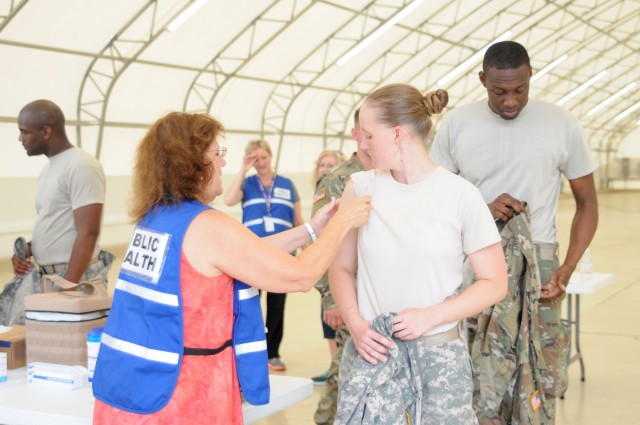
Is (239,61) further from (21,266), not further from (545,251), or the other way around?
(545,251)

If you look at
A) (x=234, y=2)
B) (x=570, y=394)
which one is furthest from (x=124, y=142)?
(x=570, y=394)

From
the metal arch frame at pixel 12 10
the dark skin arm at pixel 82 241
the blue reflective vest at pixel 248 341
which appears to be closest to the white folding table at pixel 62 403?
the blue reflective vest at pixel 248 341

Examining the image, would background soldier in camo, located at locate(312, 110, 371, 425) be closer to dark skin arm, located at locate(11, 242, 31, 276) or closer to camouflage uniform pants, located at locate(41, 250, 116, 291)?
camouflage uniform pants, located at locate(41, 250, 116, 291)

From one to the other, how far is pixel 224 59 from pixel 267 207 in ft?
32.0

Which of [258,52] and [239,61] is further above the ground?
[258,52]

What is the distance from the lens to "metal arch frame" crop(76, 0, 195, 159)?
520 inches

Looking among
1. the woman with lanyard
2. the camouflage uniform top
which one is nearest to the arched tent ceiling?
the woman with lanyard

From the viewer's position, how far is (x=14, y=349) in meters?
3.09

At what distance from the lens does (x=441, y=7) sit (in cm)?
1888

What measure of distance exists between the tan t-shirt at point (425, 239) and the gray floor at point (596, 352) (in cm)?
286

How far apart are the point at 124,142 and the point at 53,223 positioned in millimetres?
11573

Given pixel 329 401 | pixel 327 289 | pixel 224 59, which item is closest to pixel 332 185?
pixel 327 289

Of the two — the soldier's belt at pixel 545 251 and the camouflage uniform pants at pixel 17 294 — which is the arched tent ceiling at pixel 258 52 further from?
the soldier's belt at pixel 545 251

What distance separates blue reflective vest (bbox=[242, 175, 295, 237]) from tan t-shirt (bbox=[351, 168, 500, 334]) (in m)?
4.33
